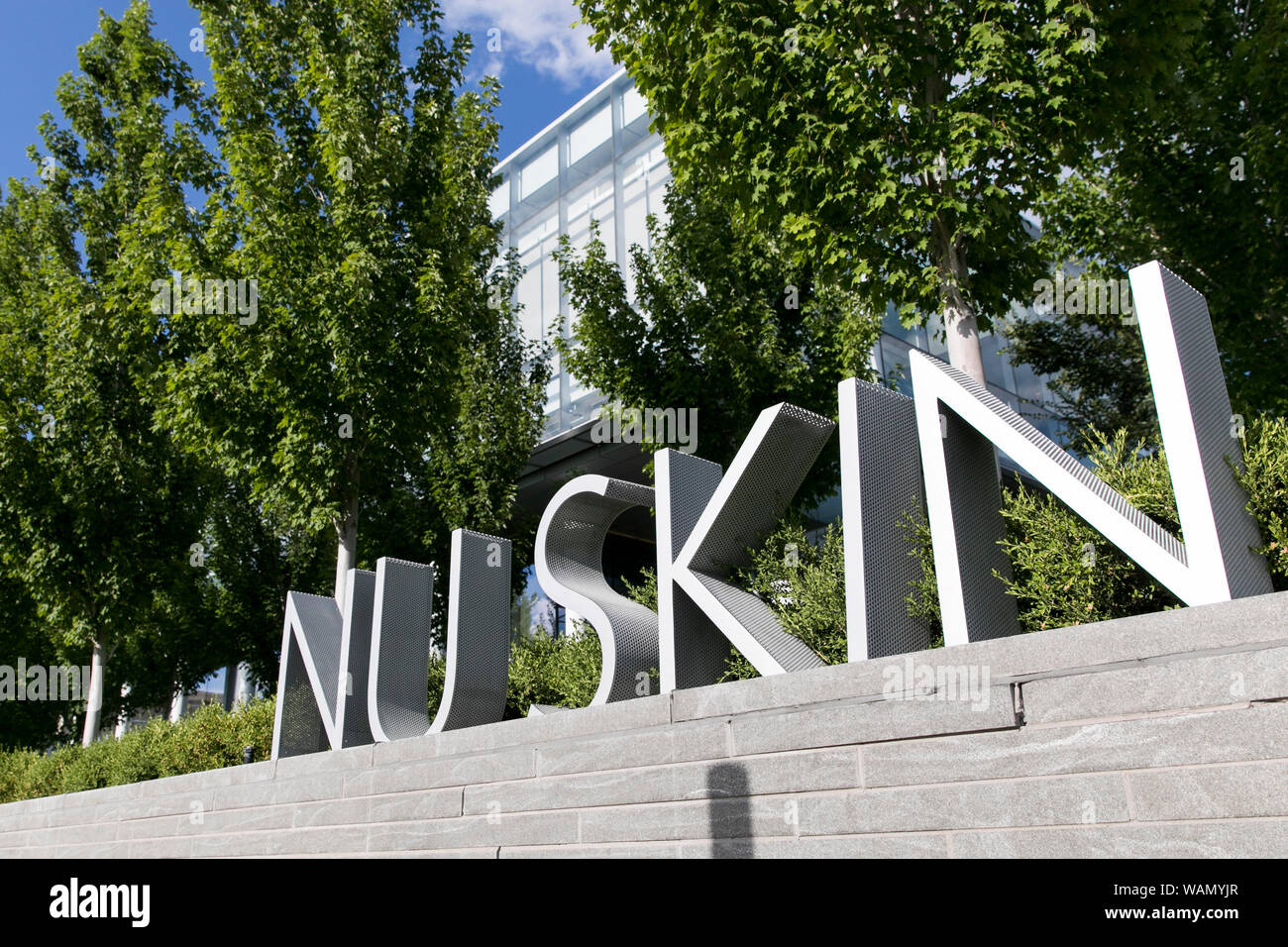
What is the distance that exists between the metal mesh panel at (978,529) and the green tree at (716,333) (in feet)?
21.9

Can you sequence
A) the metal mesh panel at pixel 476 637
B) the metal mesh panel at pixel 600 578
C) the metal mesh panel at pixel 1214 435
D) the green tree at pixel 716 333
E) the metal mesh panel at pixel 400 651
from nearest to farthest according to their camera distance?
the metal mesh panel at pixel 1214 435, the metal mesh panel at pixel 600 578, the metal mesh panel at pixel 476 637, the metal mesh panel at pixel 400 651, the green tree at pixel 716 333

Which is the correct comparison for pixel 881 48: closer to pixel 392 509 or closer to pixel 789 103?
pixel 789 103

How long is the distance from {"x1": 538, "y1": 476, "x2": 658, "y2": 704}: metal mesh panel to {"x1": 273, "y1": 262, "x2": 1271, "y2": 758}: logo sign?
0.01 metres

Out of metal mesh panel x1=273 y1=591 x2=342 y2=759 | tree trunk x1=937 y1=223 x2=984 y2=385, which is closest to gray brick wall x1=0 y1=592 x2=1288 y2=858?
metal mesh panel x1=273 y1=591 x2=342 y2=759

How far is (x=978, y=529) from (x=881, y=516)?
0.52m

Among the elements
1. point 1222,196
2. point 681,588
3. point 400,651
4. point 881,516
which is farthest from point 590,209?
point 881,516

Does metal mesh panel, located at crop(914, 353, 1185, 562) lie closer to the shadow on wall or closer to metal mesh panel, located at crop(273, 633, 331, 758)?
the shadow on wall

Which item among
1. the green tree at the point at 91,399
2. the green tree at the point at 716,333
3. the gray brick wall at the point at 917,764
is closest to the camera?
the gray brick wall at the point at 917,764

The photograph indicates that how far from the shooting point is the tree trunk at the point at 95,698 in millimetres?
14898

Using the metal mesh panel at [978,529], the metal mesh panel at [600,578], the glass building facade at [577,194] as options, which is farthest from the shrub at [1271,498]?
the glass building facade at [577,194]

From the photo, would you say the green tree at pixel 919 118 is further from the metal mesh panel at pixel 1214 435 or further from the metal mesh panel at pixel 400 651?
the metal mesh panel at pixel 400 651

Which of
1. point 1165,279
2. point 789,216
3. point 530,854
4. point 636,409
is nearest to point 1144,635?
point 1165,279

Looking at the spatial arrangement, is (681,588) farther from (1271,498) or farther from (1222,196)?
(1222,196)

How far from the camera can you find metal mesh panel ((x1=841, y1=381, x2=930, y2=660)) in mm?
4879
